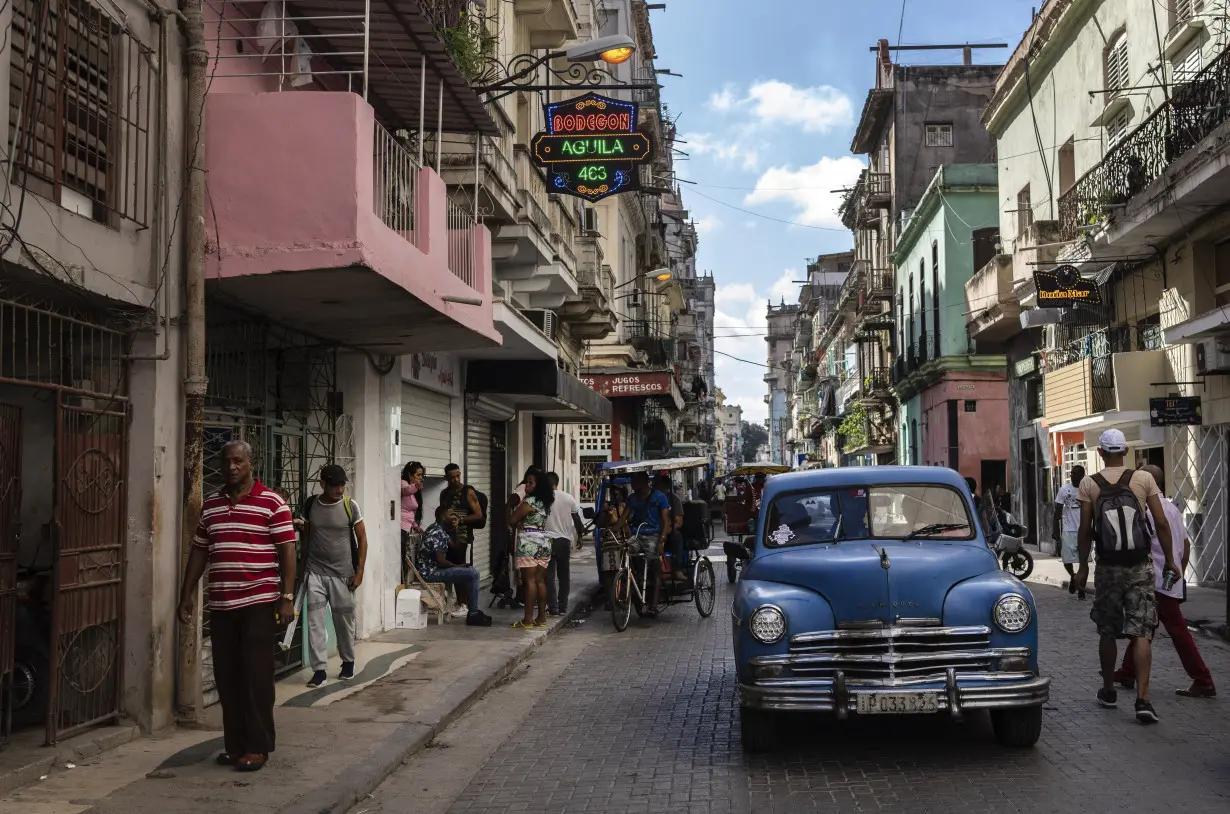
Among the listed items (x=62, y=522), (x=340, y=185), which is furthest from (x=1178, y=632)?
(x=62, y=522)

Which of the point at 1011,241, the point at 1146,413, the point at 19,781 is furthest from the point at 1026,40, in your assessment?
the point at 19,781

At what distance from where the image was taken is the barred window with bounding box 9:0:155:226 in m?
6.96

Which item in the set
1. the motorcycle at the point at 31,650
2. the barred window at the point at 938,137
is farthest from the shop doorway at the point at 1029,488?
the motorcycle at the point at 31,650

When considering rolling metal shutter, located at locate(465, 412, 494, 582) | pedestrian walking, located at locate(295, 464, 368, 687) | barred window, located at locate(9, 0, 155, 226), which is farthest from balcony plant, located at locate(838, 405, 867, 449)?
barred window, located at locate(9, 0, 155, 226)

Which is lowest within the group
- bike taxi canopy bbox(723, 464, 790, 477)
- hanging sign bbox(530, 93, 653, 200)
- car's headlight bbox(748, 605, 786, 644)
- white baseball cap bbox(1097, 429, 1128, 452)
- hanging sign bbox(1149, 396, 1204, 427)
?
car's headlight bbox(748, 605, 786, 644)

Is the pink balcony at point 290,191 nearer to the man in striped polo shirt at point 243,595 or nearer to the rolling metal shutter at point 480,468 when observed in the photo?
the man in striped polo shirt at point 243,595

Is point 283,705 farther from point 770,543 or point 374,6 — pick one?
point 374,6

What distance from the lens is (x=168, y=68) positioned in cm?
832

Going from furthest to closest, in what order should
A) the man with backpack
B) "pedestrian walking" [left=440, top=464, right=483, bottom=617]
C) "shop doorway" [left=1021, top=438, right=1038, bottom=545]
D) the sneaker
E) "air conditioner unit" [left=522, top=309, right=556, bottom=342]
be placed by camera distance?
1. "shop doorway" [left=1021, top=438, right=1038, bottom=545]
2. "air conditioner unit" [left=522, top=309, right=556, bottom=342]
3. "pedestrian walking" [left=440, top=464, right=483, bottom=617]
4. the sneaker
5. the man with backpack

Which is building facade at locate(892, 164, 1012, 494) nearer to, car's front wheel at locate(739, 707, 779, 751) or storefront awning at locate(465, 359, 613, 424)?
storefront awning at locate(465, 359, 613, 424)

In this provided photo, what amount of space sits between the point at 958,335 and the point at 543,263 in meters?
21.5

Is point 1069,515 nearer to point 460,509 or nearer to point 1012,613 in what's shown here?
point 460,509

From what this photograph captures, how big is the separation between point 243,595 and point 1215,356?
587 inches

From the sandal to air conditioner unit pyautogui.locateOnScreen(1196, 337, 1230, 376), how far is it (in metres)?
14.9
